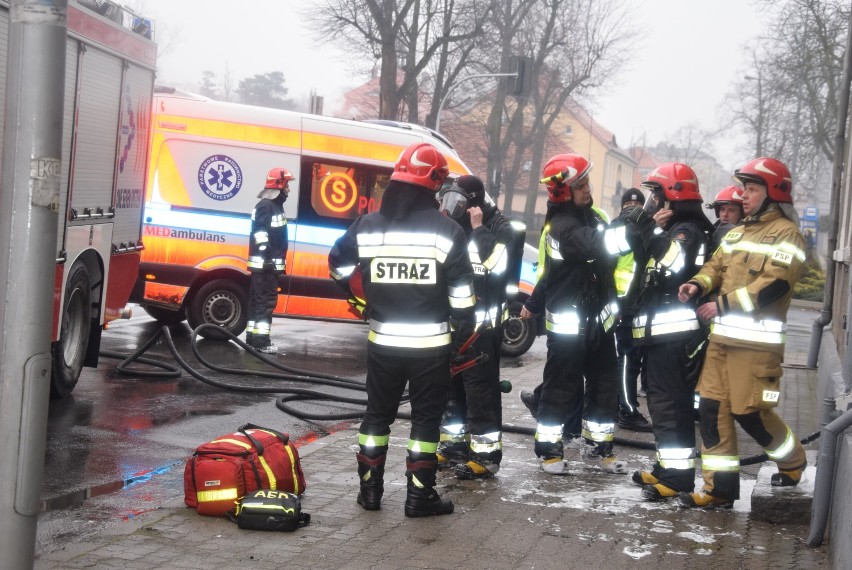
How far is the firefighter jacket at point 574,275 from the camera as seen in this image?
21.6 feet

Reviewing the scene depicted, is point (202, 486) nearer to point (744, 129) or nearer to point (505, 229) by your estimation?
point (505, 229)

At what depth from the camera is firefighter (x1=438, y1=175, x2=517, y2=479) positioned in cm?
664

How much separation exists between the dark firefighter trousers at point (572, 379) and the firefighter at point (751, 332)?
935 millimetres

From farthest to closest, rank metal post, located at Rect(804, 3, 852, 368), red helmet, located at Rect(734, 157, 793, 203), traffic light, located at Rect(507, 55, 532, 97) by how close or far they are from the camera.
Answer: traffic light, located at Rect(507, 55, 532, 97)
metal post, located at Rect(804, 3, 852, 368)
red helmet, located at Rect(734, 157, 793, 203)

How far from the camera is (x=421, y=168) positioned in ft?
18.7

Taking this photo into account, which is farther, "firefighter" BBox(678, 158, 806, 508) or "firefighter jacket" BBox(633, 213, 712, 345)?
"firefighter jacket" BBox(633, 213, 712, 345)

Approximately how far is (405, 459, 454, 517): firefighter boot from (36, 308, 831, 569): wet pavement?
2.8 inches

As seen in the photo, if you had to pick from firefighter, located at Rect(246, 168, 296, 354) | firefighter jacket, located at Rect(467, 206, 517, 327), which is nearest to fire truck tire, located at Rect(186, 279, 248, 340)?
firefighter, located at Rect(246, 168, 296, 354)

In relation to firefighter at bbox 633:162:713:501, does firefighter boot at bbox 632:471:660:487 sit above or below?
below

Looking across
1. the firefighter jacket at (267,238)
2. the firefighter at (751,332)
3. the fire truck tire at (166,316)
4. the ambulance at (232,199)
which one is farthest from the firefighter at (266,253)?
the firefighter at (751,332)

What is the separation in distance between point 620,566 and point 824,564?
98 cm

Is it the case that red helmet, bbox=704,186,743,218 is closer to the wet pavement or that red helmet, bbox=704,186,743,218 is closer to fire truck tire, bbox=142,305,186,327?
the wet pavement

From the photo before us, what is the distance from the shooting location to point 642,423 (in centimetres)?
880

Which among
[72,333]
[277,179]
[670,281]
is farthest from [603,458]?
[277,179]
